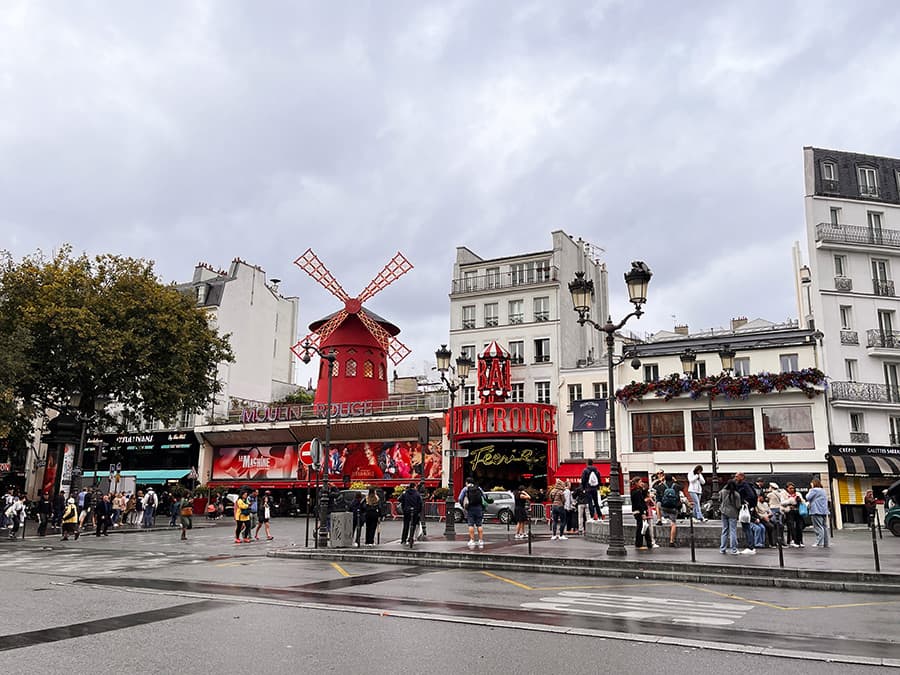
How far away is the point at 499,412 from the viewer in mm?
35062

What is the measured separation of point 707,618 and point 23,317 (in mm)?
25891

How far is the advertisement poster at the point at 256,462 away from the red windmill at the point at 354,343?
389 centimetres

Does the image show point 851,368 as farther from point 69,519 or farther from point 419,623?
point 69,519

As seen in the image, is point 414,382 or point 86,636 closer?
point 86,636

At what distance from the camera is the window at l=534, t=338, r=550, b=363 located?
123ft

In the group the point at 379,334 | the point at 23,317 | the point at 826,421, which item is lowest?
the point at 826,421

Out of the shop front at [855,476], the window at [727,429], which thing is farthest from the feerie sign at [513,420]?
the shop front at [855,476]

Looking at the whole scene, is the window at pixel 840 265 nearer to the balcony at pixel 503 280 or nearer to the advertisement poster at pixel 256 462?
the balcony at pixel 503 280

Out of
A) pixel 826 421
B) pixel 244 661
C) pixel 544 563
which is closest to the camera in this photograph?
pixel 244 661

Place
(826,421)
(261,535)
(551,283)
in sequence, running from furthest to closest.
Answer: (551,283) < (826,421) < (261,535)

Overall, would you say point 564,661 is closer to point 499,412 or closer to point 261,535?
point 261,535

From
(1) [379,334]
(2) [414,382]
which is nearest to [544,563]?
(1) [379,334]

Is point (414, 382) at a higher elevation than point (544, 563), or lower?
higher

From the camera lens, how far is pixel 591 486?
19.3 m
